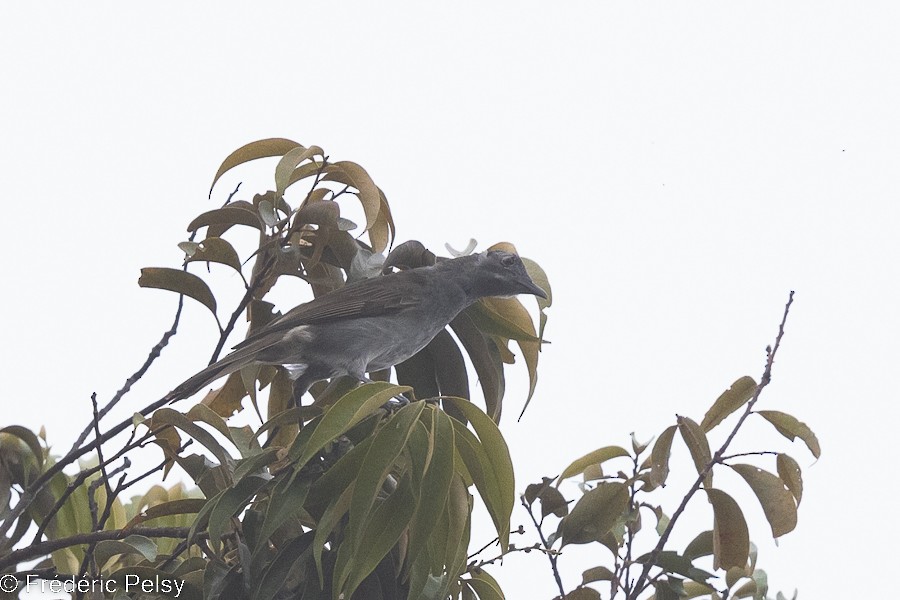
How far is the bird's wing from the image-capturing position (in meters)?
3.00

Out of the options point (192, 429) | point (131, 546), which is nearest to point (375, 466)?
point (192, 429)

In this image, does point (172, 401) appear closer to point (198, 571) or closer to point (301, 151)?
point (198, 571)

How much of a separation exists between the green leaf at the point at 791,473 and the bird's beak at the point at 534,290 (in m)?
0.87

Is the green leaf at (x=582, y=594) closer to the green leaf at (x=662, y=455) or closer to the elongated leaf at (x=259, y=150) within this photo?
the green leaf at (x=662, y=455)

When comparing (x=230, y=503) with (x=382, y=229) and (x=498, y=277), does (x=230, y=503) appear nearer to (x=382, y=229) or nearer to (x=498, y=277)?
(x=382, y=229)

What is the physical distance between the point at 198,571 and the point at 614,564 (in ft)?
3.80

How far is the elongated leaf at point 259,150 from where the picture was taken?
9.28 feet

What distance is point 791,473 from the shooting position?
253cm

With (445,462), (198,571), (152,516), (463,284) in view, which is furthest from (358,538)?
(463,284)

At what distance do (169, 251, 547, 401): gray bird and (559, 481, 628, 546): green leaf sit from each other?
0.71m

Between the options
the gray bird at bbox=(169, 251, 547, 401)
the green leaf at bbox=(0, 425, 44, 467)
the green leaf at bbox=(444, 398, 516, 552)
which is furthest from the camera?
the gray bird at bbox=(169, 251, 547, 401)

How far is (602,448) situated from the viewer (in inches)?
107

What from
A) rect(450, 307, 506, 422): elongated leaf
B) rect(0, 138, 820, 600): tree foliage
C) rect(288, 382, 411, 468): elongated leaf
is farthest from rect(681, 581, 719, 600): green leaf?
rect(288, 382, 411, 468): elongated leaf

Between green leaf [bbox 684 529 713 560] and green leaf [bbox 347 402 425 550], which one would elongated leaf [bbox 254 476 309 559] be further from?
green leaf [bbox 684 529 713 560]
